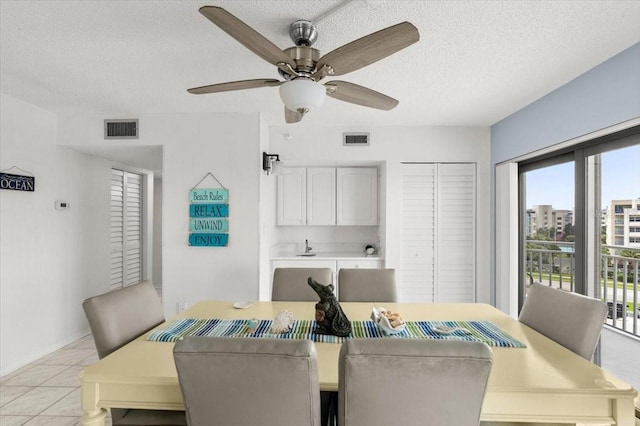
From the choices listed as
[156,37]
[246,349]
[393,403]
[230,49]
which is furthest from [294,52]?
[393,403]

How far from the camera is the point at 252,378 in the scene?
1.09 m

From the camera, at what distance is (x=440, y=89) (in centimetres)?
292

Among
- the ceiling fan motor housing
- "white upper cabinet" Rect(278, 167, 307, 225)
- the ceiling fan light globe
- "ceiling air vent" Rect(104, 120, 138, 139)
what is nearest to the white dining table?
the ceiling fan light globe

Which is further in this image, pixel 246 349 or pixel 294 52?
pixel 294 52

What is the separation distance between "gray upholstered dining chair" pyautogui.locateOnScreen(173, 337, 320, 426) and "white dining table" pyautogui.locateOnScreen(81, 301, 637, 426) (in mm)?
220

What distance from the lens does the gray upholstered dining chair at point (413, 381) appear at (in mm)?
1041

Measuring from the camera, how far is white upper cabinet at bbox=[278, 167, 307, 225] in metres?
4.53

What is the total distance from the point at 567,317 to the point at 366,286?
1.24 metres

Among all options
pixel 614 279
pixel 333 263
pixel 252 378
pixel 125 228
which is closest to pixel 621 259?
pixel 614 279

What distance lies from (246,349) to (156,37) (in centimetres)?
190

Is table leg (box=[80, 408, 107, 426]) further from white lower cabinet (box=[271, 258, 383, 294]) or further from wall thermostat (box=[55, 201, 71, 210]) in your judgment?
wall thermostat (box=[55, 201, 71, 210])

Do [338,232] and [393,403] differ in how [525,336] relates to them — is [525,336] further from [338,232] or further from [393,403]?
[338,232]

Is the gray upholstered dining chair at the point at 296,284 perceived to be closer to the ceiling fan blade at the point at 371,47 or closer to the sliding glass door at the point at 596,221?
the ceiling fan blade at the point at 371,47

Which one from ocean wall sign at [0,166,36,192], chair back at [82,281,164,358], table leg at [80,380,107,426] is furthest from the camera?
ocean wall sign at [0,166,36,192]
